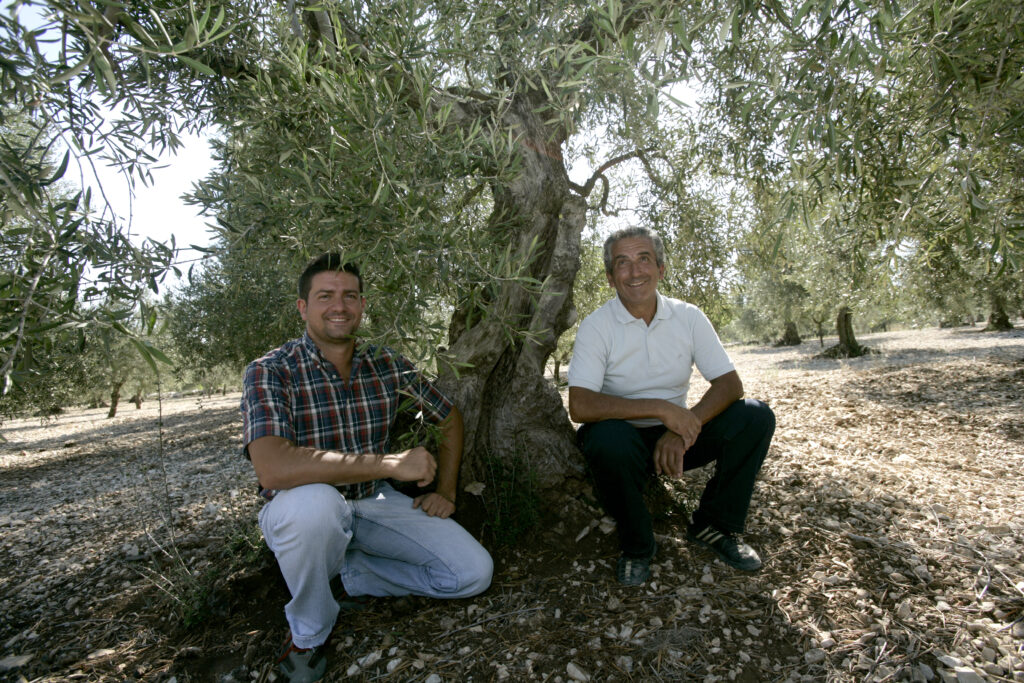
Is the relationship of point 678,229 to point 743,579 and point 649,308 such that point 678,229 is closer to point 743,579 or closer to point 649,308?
point 649,308

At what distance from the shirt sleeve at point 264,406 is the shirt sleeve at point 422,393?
0.59 metres

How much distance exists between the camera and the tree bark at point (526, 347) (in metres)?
3.60

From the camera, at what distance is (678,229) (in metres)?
5.81

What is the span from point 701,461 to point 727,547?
0.54 meters

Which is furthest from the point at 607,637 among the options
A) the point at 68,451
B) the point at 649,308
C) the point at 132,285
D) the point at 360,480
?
the point at 68,451

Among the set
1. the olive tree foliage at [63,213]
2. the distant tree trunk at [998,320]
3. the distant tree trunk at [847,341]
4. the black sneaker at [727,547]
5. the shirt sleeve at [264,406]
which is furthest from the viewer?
the distant tree trunk at [998,320]

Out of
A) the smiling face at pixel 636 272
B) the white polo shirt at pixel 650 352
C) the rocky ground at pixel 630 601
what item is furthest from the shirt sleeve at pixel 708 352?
the rocky ground at pixel 630 601

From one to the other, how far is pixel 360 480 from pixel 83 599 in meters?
2.14

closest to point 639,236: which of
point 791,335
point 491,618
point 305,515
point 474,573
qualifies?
point 474,573

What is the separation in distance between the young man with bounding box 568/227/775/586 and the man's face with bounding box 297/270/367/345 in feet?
4.12

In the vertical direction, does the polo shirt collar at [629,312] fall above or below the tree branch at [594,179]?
below

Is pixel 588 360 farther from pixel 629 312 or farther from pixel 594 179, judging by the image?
pixel 594 179

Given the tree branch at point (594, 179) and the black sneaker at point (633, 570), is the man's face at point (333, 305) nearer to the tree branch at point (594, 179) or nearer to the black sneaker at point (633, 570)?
the black sneaker at point (633, 570)

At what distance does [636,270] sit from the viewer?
136 inches
